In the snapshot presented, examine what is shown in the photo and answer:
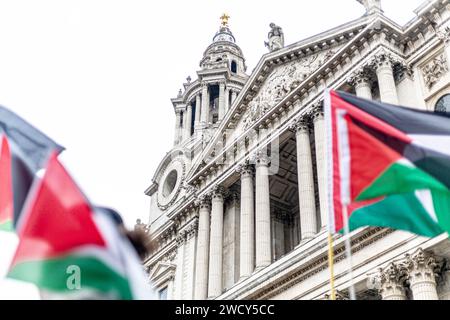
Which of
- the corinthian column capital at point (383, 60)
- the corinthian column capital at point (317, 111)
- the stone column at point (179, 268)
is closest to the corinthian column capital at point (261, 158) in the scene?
the corinthian column capital at point (317, 111)

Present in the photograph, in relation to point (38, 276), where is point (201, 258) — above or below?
above

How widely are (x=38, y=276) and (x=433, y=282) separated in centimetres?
1430

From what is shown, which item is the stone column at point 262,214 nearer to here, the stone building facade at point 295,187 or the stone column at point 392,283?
the stone building facade at point 295,187

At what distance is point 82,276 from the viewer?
6.03m

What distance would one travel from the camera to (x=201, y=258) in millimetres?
28922

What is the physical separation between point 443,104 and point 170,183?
2327 centimetres

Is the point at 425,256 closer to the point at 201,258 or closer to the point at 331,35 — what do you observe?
the point at 331,35

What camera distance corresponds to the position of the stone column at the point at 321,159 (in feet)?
73.3

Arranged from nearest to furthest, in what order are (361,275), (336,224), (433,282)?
(336,224), (433,282), (361,275)

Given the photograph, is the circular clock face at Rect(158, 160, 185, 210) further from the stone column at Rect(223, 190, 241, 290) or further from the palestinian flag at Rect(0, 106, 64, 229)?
the palestinian flag at Rect(0, 106, 64, 229)

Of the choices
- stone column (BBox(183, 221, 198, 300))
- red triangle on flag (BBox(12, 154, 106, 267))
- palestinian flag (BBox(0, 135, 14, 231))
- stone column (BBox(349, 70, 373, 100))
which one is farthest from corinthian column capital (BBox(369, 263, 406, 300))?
red triangle on flag (BBox(12, 154, 106, 267))

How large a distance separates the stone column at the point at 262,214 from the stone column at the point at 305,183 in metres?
2.04

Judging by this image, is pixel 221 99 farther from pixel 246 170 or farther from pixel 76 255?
pixel 76 255
